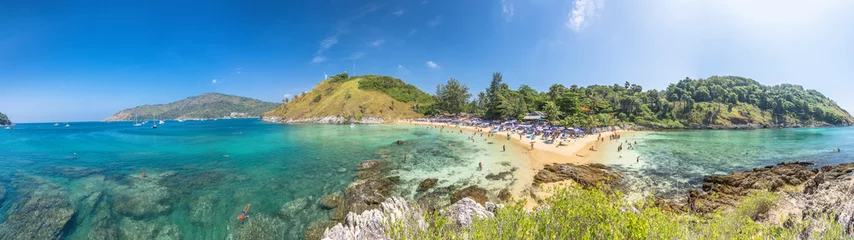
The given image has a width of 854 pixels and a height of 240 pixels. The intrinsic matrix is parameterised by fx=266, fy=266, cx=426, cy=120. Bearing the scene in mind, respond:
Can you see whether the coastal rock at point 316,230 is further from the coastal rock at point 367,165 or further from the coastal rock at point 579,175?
the coastal rock at point 579,175

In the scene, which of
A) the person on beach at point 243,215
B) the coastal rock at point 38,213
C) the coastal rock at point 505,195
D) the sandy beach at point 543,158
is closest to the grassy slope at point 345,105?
the sandy beach at point 543,158

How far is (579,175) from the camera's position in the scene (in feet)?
74.2

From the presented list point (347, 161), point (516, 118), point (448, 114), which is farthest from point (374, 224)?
point (448, 114)

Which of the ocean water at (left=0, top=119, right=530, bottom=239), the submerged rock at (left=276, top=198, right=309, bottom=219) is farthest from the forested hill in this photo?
the submerged rock at (left=276, top=198, right=309, bottom=219)

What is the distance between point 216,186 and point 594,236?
85.6ft

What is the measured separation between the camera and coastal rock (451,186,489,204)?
18.3 m

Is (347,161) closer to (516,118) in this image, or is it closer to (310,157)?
(310,157)

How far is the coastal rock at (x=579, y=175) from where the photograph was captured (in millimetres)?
21734

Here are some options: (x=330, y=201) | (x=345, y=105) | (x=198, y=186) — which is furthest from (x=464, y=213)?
(x=345, y=105)

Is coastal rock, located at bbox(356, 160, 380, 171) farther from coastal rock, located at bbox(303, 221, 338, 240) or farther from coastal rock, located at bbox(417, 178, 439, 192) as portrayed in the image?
coastal rock, located at bbox(303, 221, 338, 240)

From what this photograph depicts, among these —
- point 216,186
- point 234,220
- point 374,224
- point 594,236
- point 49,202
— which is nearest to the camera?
point 594,236

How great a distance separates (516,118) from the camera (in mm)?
78625

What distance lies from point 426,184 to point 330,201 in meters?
7.28

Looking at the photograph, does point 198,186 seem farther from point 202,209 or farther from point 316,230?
point 316,230
